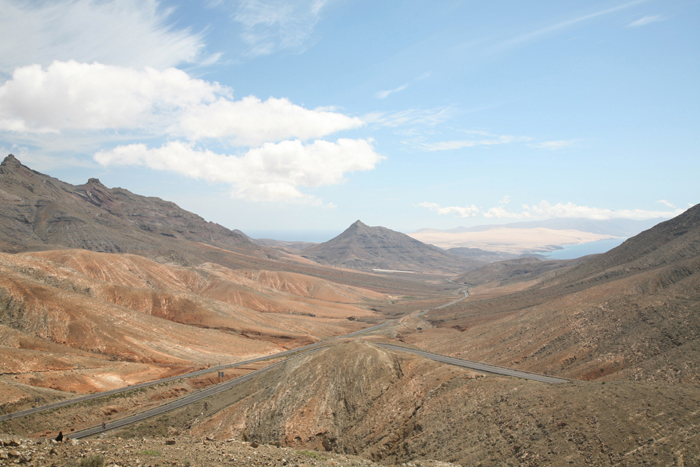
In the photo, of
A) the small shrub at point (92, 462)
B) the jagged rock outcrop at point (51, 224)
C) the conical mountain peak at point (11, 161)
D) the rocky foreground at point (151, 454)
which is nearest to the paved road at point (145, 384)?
the rocky foreground at point (151, 454)

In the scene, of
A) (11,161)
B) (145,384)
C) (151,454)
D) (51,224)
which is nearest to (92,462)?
(151,454)

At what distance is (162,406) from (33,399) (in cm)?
1276

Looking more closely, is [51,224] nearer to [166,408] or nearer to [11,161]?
[11,161]

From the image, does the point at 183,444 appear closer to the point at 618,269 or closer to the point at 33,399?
the point at 33,399

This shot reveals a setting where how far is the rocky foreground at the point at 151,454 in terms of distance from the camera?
1584 cm

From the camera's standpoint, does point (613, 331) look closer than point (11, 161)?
Yes

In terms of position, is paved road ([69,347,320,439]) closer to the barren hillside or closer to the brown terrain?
the brown terrain

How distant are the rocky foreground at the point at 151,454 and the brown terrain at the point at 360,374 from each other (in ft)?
0.40

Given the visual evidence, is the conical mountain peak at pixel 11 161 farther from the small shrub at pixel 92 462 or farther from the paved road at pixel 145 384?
the small shrub at pixel 92 462

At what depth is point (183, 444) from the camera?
72.6 ft

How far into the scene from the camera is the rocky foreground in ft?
52.0

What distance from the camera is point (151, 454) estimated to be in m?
18.6

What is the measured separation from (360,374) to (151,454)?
23690 millimetres

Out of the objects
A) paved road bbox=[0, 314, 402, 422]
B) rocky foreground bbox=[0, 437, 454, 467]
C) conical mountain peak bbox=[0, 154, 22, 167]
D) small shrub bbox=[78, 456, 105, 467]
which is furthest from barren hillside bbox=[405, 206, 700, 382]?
conical mountain peak bbox=[0, 154, 22, 167]
